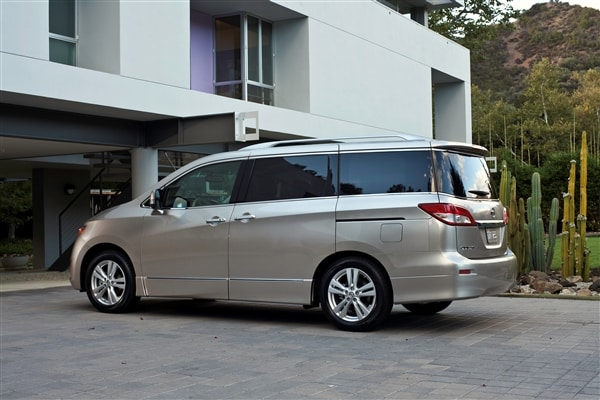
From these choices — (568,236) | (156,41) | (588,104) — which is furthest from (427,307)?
(588,104)

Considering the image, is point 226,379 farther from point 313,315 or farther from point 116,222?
point 116,222

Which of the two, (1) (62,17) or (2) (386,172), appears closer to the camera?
(2) (386,172)

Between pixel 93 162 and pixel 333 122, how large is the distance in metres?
6.33

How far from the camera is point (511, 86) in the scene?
75.1 metres

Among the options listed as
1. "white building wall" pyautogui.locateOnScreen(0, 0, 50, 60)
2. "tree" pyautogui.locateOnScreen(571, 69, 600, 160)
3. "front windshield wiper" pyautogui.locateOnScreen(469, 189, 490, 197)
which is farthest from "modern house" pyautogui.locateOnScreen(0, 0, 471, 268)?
"tree" pyautogui.locateOnScreen(571, 69, 600, 160)

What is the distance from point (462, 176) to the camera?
810 cm

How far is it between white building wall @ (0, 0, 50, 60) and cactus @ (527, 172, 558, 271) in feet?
27.8

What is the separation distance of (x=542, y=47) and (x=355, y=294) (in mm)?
80280

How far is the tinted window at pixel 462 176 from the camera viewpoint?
7.94 metres

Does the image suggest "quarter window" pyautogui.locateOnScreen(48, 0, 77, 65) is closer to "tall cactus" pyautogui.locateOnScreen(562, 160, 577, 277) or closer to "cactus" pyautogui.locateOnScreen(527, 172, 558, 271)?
"cactus" pyautogui.locateOnScreen(527, 172, 558, 271)

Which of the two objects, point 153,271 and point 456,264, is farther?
point 153,271

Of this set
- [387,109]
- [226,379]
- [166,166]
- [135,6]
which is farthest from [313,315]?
[387,109]

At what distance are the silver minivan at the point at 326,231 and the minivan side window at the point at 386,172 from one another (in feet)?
0.04

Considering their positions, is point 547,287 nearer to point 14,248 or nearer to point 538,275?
point 538,275
